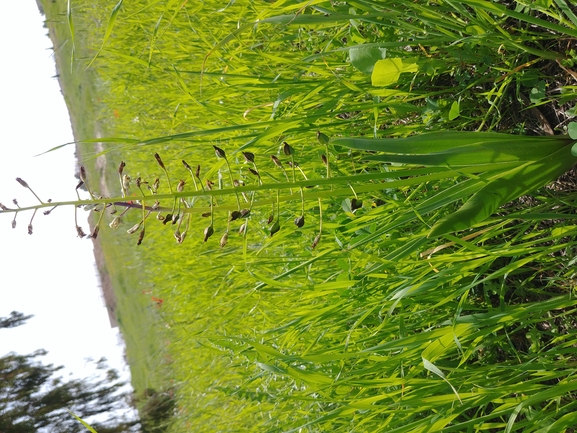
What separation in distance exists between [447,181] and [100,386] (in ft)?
26.7

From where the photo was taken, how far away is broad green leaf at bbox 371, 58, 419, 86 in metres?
1.10

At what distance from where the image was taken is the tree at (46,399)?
6.88 meters

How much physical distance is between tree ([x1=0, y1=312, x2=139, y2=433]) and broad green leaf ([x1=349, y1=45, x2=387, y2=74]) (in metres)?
6.85

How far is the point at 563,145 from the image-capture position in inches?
39.4

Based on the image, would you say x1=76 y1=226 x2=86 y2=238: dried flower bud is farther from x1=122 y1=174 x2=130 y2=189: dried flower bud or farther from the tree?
the tree

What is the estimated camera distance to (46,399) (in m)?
7.27

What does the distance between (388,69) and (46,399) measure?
7788 mm

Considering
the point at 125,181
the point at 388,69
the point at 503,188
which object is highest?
the point at 388,69

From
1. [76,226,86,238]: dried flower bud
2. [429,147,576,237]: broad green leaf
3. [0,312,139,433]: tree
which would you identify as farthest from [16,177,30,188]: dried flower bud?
[0,312,139,433]: tree

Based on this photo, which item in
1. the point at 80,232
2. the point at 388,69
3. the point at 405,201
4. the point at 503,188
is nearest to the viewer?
the point at 80,232

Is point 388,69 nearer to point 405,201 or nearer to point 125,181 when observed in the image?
point 405,201

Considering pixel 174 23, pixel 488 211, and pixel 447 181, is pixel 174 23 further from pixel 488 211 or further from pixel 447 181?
pixel 488 211

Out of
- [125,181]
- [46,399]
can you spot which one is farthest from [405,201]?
[46,399]

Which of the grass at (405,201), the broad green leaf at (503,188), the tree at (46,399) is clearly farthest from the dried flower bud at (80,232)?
the tree at (46,399)
